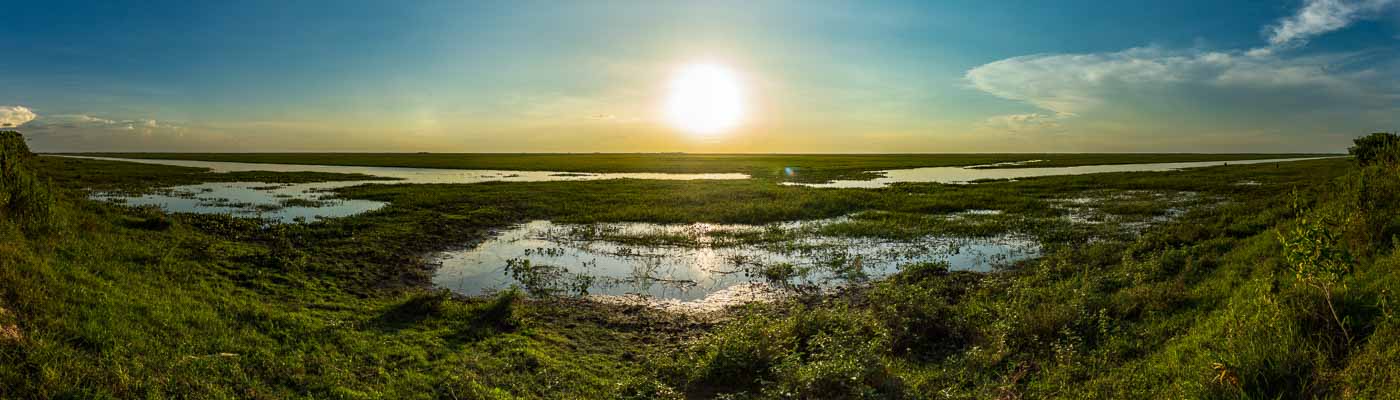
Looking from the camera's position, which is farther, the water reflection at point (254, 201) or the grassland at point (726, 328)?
the water reflection at point (254, 201)

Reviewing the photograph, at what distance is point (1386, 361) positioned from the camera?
5.43m

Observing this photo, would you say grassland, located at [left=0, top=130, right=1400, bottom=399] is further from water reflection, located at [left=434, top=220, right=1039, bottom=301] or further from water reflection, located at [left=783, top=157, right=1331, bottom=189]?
water reflection, located at [left=783, top=157, right=1331, bottom=189]

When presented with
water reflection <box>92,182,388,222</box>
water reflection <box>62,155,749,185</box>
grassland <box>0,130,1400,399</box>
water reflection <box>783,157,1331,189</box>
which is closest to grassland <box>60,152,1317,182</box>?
water reflection <box>783,157,1331,189</box>

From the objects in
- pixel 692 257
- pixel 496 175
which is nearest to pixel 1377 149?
pixel 692 257

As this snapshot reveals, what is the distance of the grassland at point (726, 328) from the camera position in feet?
21.4

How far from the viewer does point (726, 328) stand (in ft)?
35.0

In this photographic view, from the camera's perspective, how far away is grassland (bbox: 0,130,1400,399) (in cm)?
653

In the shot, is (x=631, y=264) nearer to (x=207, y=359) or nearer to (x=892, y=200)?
(x=207, y=359)

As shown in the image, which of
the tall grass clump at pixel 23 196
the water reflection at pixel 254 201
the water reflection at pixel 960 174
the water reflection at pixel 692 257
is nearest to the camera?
the tall grass clump at pixel 23 196

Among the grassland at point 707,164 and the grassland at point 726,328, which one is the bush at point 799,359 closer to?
the grassland at point 726,328

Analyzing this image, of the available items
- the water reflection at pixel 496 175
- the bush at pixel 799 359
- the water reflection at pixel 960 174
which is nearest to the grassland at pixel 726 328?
the bush at pixel 799 359

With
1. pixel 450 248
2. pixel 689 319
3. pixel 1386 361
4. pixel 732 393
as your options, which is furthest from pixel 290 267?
pixel 1386 361

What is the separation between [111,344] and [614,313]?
7.76m

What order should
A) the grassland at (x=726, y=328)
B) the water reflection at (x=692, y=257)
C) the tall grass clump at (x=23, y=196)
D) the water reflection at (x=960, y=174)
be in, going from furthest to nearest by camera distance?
the water reflection at (x=960, y=174)
the water reflection at (x=692, y=257)
the tall grass clump at (x=23, y=196)
the grassland at (x=726, y=328)
